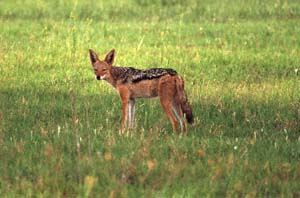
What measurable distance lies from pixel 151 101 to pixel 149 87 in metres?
1.87

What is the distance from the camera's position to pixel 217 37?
1991 centimetres

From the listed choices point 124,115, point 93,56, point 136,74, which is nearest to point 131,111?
point 124,115

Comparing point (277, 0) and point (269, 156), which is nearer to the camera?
point (269, 156)

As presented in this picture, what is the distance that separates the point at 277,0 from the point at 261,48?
5.71m

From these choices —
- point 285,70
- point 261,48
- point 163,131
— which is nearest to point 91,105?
point 163,131

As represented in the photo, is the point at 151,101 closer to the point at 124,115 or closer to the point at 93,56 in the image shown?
the point at 93,56

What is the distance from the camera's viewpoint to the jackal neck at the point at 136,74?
12211 mm

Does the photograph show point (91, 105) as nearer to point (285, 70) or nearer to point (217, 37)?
point (285, 70)

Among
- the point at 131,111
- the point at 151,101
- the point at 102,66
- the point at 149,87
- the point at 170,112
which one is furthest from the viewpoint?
the point at 151,101

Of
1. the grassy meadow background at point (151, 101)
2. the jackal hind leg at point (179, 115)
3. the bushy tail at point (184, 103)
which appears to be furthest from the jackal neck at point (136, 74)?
the grassy meadow background at point (151, 101)

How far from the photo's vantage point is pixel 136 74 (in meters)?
12.5

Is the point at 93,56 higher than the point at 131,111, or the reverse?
the point at 93,56

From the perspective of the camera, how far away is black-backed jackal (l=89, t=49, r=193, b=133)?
39.7ft

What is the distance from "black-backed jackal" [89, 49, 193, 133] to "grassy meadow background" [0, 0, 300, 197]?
9.5 inches
